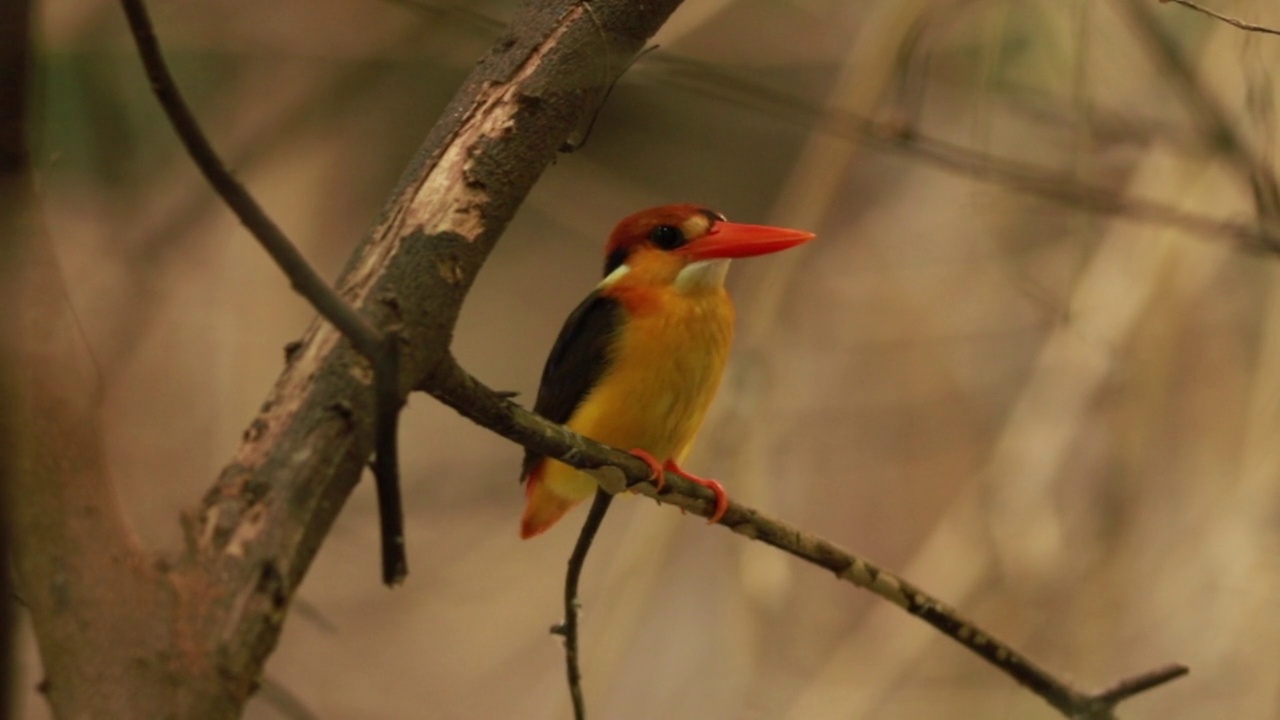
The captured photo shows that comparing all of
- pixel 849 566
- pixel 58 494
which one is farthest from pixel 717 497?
pixel 58 494

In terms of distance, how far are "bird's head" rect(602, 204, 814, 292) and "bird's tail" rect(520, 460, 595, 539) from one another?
30cm

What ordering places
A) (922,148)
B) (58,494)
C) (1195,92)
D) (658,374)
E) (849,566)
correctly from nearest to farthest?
(58,494) → (849,566) → (658,374) → (922,148) → (1195,92)

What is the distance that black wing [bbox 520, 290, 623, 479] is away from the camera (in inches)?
69.2

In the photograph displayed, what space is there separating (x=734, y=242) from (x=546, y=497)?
18.7 inches

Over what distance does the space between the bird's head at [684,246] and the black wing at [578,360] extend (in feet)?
0.26

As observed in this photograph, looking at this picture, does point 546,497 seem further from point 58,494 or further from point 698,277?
point 58,494

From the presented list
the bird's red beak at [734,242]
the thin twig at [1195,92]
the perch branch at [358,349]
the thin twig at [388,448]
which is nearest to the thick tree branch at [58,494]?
the perch branch at [358,349]

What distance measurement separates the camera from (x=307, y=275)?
2.31ft

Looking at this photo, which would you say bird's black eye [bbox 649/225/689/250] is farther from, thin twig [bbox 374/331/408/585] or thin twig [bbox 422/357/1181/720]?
thin twig [bbox 374/331/408/585]

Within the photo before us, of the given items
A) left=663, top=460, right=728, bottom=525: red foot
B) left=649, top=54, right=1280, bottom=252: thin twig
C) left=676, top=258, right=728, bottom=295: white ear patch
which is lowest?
left=663, top=460, right=728, bottom=525: red foot

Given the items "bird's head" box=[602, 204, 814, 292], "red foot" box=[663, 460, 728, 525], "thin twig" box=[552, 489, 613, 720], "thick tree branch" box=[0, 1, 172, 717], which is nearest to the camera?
"thick tree branch" box=[0, 1, 172, 717]

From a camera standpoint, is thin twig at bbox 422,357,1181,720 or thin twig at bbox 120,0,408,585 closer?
thin twig at bbox 120,0,408,585

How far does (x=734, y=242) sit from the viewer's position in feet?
5.93

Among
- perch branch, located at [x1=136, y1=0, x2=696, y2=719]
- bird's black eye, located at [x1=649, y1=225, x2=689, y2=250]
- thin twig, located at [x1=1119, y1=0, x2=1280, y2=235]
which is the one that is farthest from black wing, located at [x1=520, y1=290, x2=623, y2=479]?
thin twig, located at [x1=1119, y1=0, x2=1280, y2=235]
